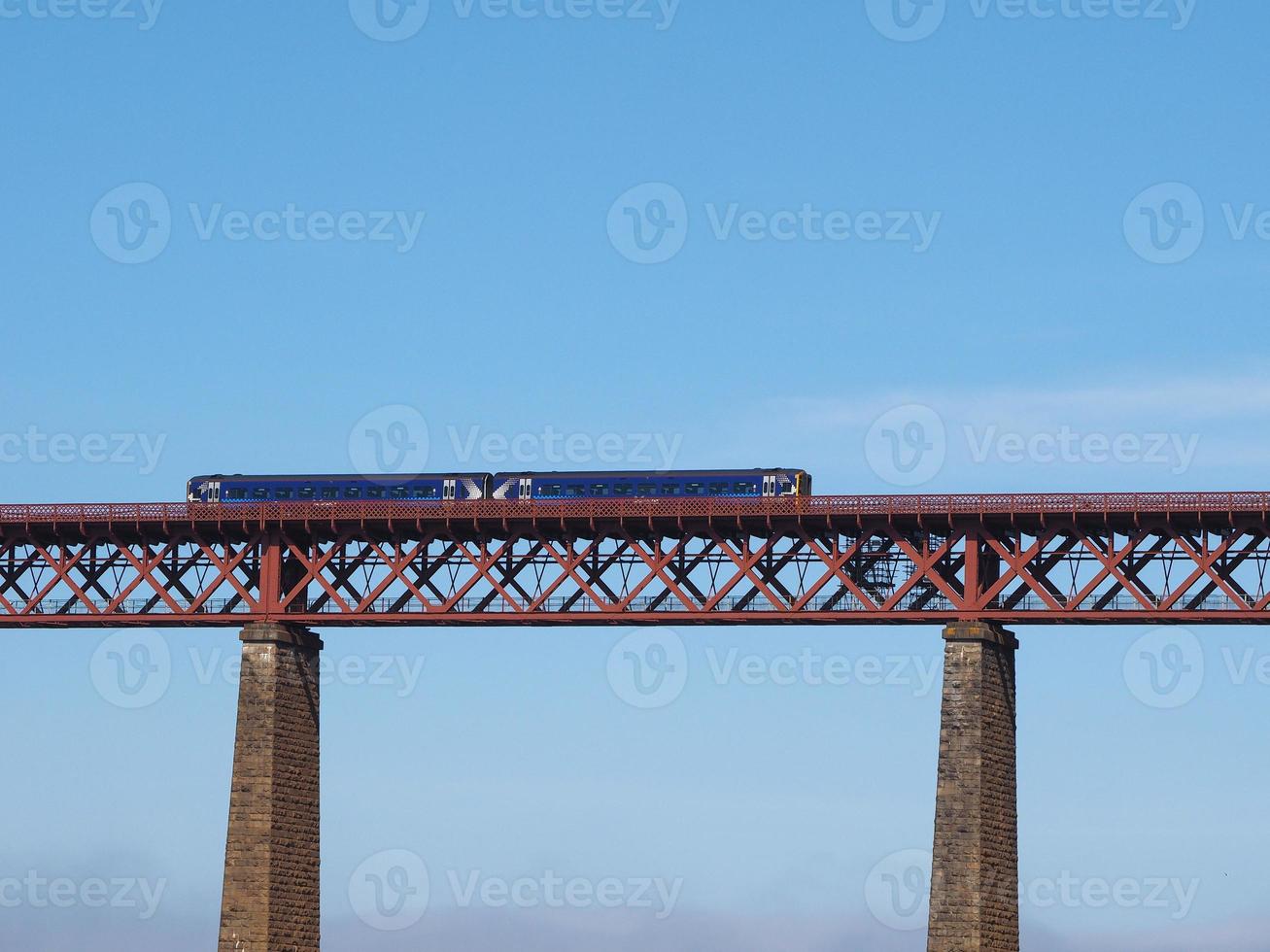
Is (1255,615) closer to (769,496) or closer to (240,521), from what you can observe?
(769,496)

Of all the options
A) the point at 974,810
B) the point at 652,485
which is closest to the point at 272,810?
the point at 652,485

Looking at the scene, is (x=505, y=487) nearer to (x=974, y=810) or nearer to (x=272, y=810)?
(x=272, y=810)

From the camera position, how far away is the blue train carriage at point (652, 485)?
113 metres

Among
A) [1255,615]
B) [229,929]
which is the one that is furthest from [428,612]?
[1255,615]

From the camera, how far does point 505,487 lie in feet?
381

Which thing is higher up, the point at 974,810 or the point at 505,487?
the point at 505,487

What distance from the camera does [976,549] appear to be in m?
109

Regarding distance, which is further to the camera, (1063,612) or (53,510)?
(53,510)

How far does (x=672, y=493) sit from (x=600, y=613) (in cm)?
517

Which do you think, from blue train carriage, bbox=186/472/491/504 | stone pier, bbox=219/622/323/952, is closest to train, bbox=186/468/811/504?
blue train carriage, bbox=186/472/491/504

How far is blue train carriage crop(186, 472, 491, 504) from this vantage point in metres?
116

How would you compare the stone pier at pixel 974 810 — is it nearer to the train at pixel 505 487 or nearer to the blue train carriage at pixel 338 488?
the train at pixel 505 487

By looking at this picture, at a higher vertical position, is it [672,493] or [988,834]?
[672,493]

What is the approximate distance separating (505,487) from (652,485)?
5843mm
